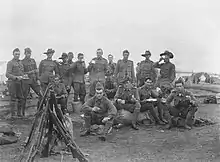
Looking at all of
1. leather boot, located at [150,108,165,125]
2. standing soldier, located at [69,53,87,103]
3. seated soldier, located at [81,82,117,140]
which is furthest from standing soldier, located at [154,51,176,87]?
seated soldier, located at [81,82,117,140]

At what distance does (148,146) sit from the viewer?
5.66 metres

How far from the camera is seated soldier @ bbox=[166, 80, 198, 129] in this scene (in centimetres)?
698

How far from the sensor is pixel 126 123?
23.9 feet

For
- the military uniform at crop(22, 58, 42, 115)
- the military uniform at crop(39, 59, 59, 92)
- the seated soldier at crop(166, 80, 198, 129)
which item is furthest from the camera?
the military uniform at crop(39, 59, 59, 92)

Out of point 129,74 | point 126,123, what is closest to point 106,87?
point 129,74

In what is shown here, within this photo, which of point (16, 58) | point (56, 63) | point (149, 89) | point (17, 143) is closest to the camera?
point (17, 143)

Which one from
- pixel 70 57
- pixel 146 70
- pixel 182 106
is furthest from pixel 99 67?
pixel 182 106

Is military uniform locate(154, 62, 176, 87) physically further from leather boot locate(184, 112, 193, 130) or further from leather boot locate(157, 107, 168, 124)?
leather boot locate(184, 112, 193, 130)

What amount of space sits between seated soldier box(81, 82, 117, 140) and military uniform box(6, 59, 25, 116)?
101 inches

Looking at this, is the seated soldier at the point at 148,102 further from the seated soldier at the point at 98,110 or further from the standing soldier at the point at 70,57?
the standing soldier at the point at 70,57

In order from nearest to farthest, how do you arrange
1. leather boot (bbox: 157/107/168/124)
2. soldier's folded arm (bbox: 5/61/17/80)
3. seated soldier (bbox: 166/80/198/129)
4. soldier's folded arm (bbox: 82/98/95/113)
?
soldier's folded arm (bbox: 82/98/95/113) → seated soldier (bbox: 166/80/198/129) → leather boot (bbox: 157/107/168/124) → soldier's folded arm (bbox: 5/61/17/80)

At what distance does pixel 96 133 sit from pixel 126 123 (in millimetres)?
990

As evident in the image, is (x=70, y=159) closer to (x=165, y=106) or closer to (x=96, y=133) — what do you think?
(x=96, y=133)

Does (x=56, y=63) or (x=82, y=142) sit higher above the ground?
(x=56, y=63)
